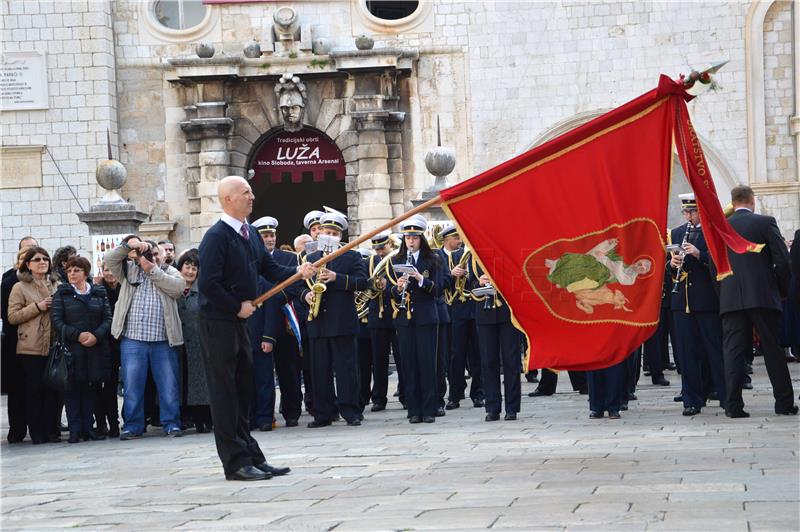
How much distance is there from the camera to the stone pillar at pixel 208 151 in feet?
87.4

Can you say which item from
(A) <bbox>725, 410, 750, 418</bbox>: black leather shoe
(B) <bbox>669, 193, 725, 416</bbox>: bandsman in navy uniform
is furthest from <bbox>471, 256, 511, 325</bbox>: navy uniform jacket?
(A) <bbox>725, 410, 750, 418</bbox>: black leather shoe

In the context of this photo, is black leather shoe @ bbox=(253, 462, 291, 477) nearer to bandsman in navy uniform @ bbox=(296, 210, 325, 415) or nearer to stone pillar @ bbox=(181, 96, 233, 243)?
bandsman in navy uniform @ bbox=(296, 210, 325, 415)

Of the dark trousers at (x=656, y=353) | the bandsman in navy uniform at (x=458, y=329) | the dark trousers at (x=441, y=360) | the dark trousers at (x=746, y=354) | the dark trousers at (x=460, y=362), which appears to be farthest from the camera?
the dark trousers at (x=656, y=353)

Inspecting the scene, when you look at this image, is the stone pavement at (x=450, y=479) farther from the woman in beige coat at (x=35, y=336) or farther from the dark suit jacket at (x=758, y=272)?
the dark suit jacket at (x=758, y=272)

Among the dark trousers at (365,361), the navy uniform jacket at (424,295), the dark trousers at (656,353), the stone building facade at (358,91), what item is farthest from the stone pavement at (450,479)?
the stone building facade at (358,91)

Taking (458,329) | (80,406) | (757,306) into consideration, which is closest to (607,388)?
Answer: (757,306)

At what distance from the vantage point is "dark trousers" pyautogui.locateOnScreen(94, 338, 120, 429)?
12977 millimetres

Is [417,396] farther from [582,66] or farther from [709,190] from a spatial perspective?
[582,66]

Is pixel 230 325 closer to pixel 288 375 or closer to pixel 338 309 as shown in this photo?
pixel 338 309

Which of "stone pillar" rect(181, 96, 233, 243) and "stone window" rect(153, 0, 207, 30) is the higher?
"stone window" rect(153, 0, 207, 30)

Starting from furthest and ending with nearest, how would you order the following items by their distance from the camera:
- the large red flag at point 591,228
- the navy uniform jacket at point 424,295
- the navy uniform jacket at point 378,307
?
1. the navy uniform jacket at point 378,307
2. the navy uniform jacket at point 424,295
3. the large red flag at point 591,228

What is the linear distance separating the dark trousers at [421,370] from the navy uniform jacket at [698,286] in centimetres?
244

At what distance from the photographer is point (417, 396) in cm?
1286

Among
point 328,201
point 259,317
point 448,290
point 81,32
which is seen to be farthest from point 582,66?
point 259,317
